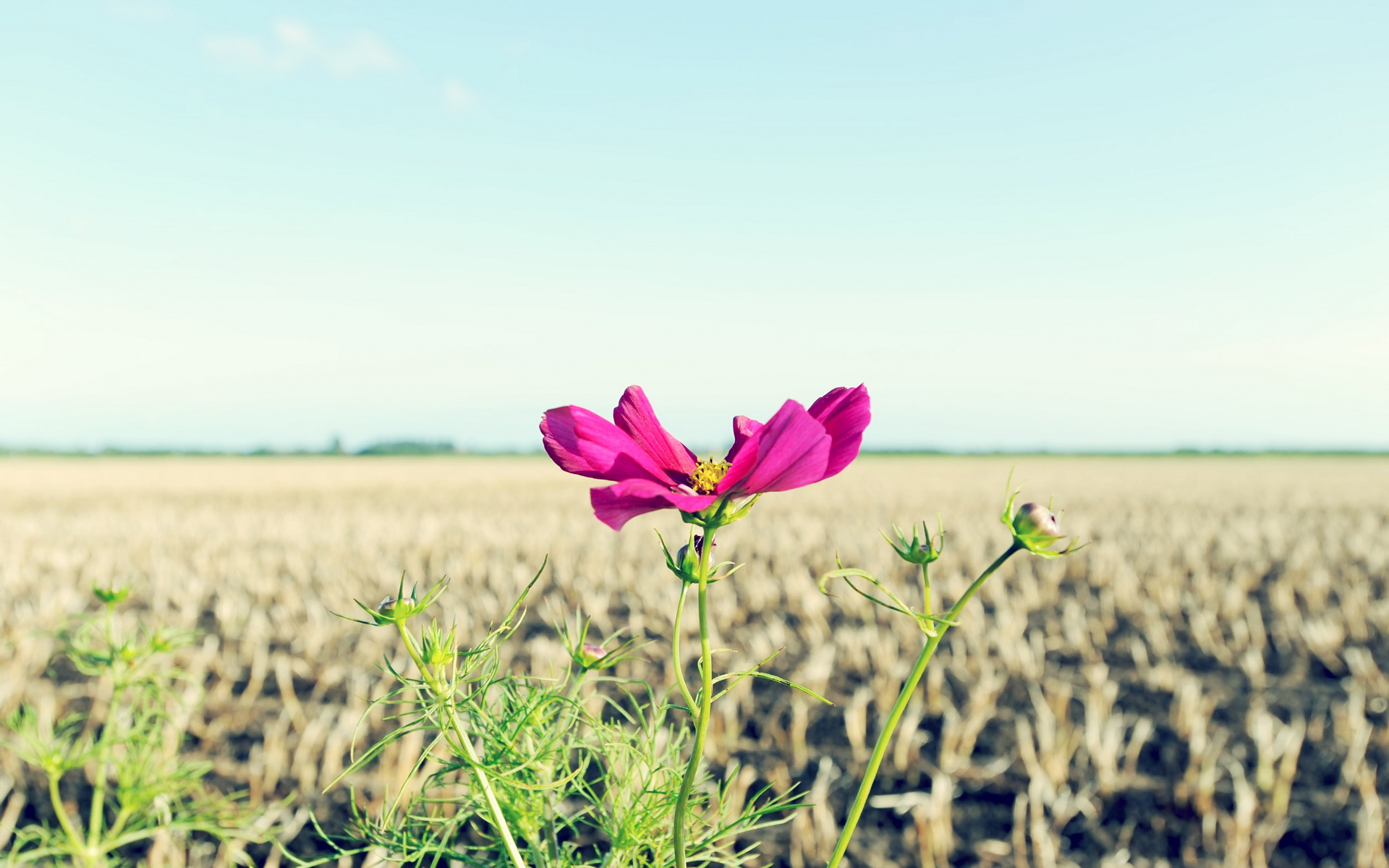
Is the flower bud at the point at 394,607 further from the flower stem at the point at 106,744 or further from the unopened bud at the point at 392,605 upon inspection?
the flower stem at the point at 106,744

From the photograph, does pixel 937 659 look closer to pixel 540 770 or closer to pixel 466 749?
pixel 540 770

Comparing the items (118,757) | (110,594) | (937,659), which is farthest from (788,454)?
(937,659)

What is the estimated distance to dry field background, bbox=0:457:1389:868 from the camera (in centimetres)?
403

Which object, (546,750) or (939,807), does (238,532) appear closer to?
(939,807)

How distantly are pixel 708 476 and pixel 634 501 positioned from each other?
6.5 inches

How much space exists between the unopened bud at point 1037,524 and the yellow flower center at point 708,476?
26 centimetres

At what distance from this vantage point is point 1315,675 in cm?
648

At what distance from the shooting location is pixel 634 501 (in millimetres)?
705

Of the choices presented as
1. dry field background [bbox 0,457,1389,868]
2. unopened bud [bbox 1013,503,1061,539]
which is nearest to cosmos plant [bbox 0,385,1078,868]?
unopened bud [bbox 1013,503,1061,539]

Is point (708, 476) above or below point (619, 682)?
above

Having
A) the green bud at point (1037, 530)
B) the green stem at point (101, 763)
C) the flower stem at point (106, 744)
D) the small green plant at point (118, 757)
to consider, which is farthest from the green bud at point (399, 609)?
the green stem at point (101, 763)

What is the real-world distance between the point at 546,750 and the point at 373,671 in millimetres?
5702

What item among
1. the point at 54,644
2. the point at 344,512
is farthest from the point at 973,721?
the point at 344,512

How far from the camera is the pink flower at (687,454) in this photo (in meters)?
0.70
